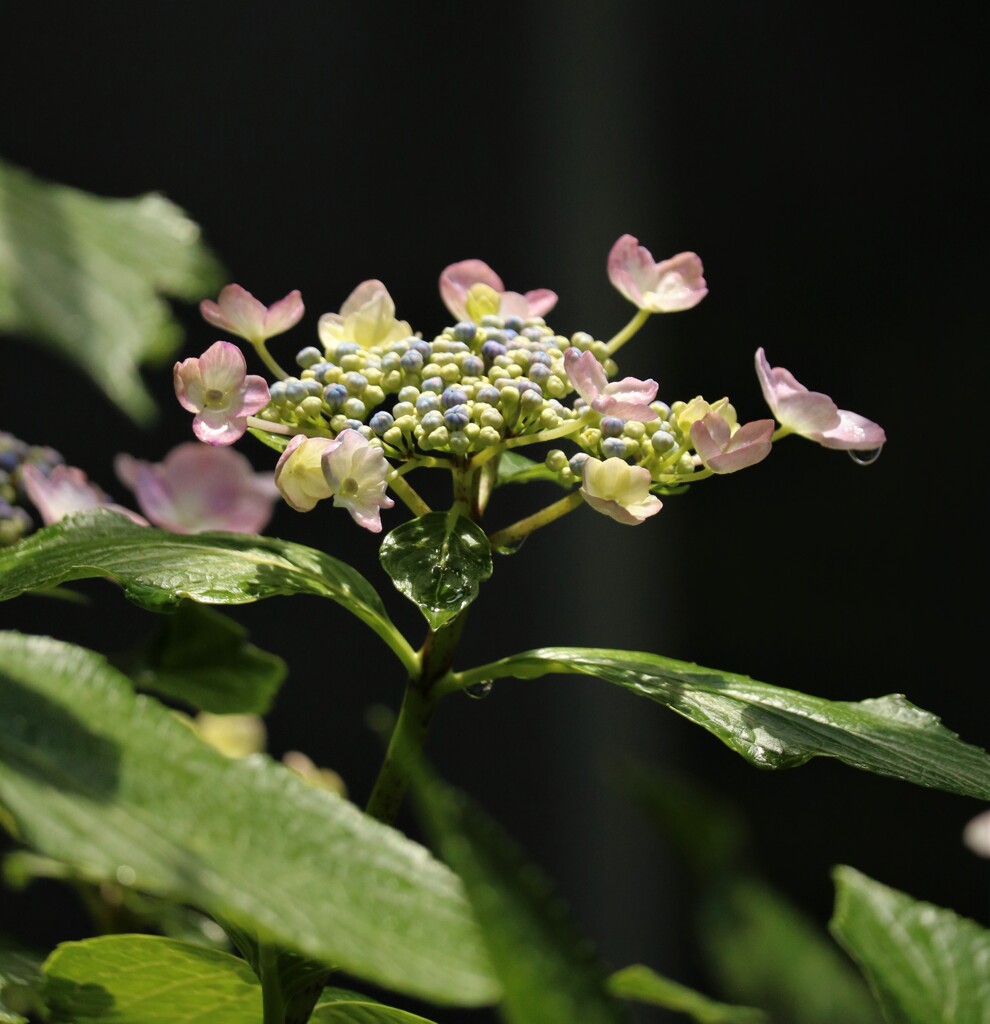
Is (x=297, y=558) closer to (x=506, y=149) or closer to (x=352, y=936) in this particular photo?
(x=352, y=936)

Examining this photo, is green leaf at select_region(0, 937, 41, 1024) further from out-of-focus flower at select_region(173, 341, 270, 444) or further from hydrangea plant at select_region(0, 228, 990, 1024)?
out-of-focus flower at select_region(173, 341, 270, 444)

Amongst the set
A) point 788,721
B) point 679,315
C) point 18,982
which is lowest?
point 18,982


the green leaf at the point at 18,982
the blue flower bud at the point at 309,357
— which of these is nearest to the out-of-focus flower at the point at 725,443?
the blue flower bud at the point at 309,357

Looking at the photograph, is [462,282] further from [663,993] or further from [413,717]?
[663,993]

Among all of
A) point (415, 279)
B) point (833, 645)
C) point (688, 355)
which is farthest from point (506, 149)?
point (833, 645)

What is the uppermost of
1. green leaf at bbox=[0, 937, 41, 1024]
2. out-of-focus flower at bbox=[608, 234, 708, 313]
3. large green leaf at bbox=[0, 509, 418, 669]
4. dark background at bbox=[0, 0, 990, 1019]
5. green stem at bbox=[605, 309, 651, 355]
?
dark background at bbox=[0, 0, 990, 1019]

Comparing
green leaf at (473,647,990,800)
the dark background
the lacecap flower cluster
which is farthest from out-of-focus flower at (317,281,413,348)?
the dark background

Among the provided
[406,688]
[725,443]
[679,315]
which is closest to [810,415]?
[725,443]
